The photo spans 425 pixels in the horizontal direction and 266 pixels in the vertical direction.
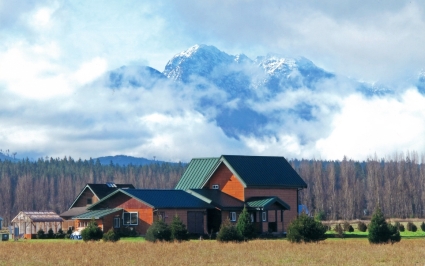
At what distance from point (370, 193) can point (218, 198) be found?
191ft

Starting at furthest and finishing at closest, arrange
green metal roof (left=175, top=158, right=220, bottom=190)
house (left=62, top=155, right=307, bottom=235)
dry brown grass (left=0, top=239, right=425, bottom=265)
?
green metal roof (left=175, top=158, right=220, bottom=190)
house (left=62, top=155, right=307, bottom=235)
dry brown grass (left=0, top=239, right=425, bottom=265)

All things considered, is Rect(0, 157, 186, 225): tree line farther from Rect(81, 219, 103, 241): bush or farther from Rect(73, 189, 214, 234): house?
Rect(81, 219, 103, 241): bush

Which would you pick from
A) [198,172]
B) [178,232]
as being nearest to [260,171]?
[198,172]

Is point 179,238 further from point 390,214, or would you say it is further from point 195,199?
point 390,214

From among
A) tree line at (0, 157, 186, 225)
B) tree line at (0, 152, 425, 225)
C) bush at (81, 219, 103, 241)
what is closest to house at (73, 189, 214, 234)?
bush at (81, 219, 103, 241)

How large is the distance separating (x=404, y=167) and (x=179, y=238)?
77.9 m

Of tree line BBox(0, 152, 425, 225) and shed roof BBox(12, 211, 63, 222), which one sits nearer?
shed roof BBox(12, 211, 63, 222)

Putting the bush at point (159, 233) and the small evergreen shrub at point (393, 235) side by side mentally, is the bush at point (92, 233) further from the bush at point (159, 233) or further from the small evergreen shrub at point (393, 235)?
the small evergreen shrub at point (393, 235)

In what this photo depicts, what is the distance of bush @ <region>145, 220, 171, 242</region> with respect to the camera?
43719mm

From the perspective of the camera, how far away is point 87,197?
245 ft

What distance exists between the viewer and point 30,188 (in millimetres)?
127750

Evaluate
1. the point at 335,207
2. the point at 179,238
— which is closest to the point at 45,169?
the point at 335,207

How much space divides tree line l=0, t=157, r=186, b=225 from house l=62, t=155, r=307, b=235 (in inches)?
2586

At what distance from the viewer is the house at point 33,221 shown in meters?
68.8
